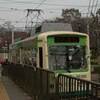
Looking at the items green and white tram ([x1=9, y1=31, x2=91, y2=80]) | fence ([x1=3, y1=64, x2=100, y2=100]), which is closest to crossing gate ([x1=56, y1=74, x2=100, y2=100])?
fence ([x1=3, y1=64, x2=100, y2=100])

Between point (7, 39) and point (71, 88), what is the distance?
93.9 meters

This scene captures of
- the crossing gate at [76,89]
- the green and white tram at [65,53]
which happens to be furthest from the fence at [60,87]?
the green and white tram at [65,53]

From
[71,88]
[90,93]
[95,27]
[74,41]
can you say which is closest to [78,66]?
[74,41]

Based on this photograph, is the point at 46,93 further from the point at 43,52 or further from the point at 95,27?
the point at 95,27

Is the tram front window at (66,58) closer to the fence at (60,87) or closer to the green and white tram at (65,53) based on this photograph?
the green and white tram at (65,53)

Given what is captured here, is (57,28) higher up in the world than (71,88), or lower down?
higher up

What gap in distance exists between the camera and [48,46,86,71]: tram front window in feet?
59.2

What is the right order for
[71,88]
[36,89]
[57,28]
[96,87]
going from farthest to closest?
[57,28], [36,89], [71,88], [96,87]

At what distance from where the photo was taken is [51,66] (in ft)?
59.4

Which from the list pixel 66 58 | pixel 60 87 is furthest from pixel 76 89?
pixel 66 58

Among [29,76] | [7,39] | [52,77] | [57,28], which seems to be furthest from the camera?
[7,39]

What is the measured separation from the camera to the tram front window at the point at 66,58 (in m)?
18.0

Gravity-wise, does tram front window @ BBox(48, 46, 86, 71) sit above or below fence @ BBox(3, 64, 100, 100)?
above

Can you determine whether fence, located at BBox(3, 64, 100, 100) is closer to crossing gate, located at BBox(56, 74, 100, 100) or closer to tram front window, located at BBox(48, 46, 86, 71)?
crossing gate, located at BBox(56, 74, 100, 100)
